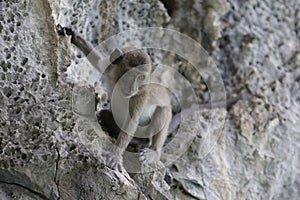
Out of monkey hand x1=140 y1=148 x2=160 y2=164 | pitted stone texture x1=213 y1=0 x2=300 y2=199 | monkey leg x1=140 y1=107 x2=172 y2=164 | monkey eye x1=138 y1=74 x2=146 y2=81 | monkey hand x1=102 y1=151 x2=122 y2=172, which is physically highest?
pitted stone texture x1=213 y1=0 x2=300 y2=199

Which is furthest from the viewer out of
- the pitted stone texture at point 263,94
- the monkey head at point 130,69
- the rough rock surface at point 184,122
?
the pitted stone texture at point 263,94

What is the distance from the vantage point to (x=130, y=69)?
2020mm

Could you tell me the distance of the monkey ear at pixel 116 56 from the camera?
2.05 meters

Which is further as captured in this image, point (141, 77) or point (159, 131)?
point (159, 131)

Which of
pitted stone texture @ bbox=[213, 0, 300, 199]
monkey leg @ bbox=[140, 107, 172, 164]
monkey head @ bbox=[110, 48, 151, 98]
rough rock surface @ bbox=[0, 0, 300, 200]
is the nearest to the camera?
rough rock surface @ bbox=[0, 0, 300, 200]

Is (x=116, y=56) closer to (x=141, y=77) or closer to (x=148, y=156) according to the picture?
(x=141, y=77)

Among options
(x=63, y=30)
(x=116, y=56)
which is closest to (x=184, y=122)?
(x=116, y=56)

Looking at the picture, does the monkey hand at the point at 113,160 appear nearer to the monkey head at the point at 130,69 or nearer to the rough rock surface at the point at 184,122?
the rough rock surface at the point at 184,122

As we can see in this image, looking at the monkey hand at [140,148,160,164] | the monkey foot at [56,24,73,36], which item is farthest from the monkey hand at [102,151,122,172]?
the monkey foot at [56,24,73,36]

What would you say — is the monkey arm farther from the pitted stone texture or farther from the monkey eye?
the pitted stone texture

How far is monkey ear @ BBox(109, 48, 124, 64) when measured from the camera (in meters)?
2.05

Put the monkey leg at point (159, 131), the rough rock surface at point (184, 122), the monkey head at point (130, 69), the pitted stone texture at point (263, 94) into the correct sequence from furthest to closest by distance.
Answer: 1. the pitted stone texture at point (263, 94)
2. the monkey leg at point (159, 131)
3. the monkey head at point (130, 69)
4. the rough rock surface at point (184, 122)

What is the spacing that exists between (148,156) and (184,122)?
0.45 metres

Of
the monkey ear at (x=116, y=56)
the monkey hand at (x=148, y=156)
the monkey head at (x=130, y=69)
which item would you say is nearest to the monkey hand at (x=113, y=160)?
the monkey hand at (x=148, y=156)
